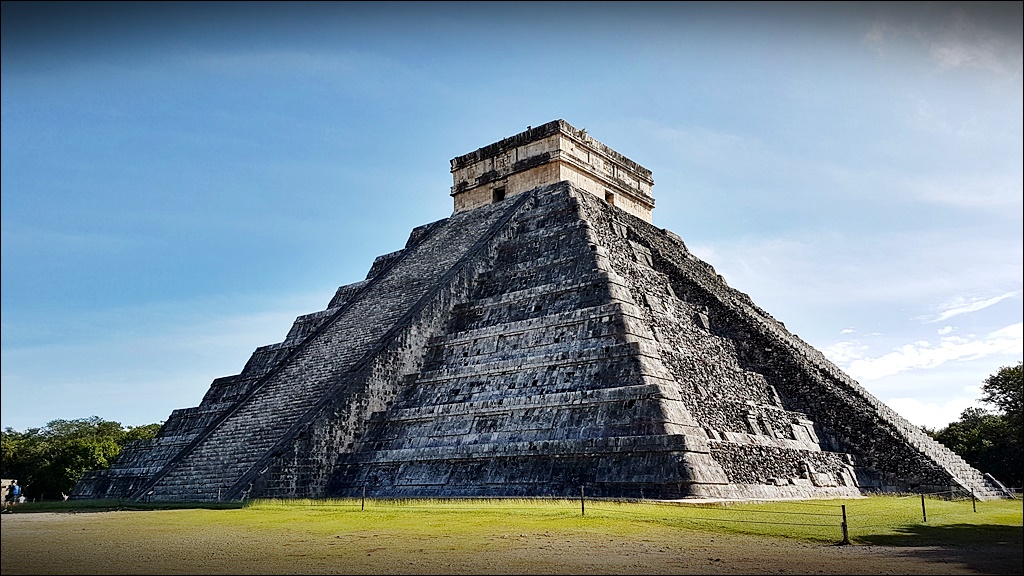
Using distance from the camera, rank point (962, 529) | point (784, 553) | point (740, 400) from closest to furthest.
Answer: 1. point (784, 553)
2. point (962, 529)
3. point (740, 400)

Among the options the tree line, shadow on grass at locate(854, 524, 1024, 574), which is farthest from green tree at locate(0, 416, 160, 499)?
shadow on grass at locate(854, 524, 1024, 574)

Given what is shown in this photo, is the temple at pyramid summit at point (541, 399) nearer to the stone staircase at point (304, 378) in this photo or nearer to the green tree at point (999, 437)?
the stone staircase at point (304, 378)

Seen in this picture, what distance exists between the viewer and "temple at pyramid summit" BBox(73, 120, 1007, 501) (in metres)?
14.1

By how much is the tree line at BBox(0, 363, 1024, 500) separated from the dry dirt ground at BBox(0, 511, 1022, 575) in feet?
39.2

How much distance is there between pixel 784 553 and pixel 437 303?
40.3ft

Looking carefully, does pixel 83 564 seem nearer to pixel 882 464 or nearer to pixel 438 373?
pixel 438 373

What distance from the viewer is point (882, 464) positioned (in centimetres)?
1712

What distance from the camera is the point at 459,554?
302 inches

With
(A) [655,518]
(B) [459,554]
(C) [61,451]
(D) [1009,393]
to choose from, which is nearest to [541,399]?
(A) [655,518]

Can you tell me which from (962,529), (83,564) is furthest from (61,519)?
(962,529)

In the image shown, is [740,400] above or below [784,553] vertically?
above

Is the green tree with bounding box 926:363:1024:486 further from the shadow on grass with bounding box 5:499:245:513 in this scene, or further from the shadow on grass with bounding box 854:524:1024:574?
the shadow on grass with bounding box 5:499:245:513

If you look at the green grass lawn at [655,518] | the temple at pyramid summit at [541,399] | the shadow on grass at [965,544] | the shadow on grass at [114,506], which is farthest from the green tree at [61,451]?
the shadow on grass at [965,544]

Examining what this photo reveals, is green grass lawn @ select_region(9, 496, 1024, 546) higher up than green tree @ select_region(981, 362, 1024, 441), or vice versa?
green tree @ select_region(981, 362, 1024, 441)
